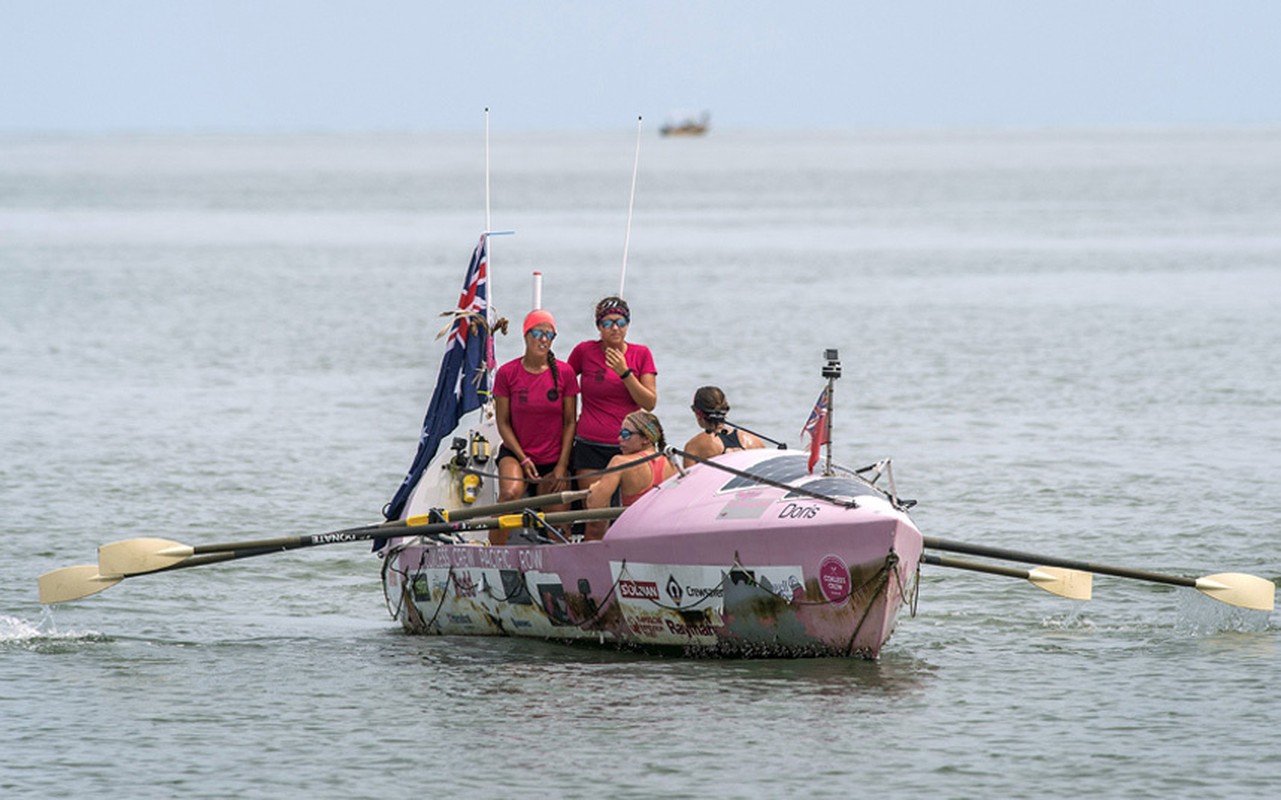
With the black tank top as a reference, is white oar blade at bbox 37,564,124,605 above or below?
below

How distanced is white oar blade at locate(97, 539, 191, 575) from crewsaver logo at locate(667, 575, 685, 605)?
4221mm

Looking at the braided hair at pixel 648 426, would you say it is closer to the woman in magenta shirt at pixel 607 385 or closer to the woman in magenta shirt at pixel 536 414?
the woman in magenta shirt at pixel 607 385

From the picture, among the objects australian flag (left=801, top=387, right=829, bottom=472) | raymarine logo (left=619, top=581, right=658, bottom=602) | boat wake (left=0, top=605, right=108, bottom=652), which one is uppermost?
australian flag (left=801, top=387, right=829, bottom=472)

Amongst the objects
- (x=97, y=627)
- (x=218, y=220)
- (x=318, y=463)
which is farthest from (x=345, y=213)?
(x=97, y=627)

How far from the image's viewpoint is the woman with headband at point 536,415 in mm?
15250

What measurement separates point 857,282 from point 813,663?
40.7m

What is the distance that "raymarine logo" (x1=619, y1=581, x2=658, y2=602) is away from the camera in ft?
46.3

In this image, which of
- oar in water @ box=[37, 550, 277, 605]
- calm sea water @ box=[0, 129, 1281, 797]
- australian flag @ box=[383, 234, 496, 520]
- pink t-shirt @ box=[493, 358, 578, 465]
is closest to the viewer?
calm sea water @ box=[0, 129, 1281, 797]

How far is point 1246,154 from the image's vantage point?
631 ft

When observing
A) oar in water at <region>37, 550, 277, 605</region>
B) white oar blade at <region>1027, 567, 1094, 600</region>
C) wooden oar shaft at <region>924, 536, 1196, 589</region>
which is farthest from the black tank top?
oar in water at <region>37, 550, 277, 605</region>

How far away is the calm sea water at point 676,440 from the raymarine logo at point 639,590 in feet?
1.91

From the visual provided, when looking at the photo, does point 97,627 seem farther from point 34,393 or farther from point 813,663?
point 34,393

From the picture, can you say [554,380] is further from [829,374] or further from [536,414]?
[829,374]

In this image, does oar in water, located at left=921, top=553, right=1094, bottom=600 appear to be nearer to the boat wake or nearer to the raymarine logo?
the raymarine logo
